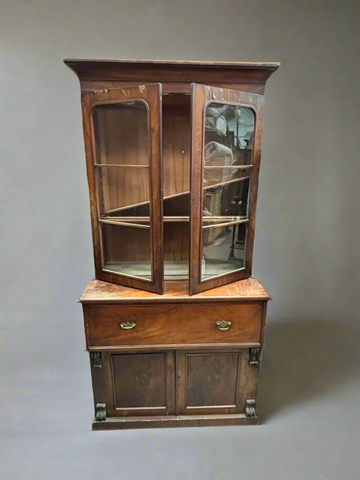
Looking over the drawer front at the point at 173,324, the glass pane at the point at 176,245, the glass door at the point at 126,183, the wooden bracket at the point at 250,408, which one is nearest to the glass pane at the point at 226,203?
the glass door at the point at 126,183

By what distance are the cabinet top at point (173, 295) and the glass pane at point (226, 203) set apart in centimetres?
37

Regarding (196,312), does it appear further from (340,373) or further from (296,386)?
(340,373)

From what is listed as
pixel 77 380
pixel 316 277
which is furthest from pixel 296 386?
pixel 77 380

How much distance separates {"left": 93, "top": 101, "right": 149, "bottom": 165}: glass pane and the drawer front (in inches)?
32.3

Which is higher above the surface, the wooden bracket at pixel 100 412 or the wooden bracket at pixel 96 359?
the wooden bracket at pixel 96 359

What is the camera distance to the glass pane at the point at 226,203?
5.29 feet

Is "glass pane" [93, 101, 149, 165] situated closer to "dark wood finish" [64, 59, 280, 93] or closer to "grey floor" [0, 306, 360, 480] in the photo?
"dark wood finish" [64, 59, 280, 93]

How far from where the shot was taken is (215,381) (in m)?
1.72

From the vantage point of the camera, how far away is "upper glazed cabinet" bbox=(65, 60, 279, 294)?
1.48 meters

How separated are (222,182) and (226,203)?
120mm

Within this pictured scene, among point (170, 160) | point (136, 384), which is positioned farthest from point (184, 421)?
point (170, 160)

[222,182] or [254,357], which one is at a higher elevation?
[222,182]

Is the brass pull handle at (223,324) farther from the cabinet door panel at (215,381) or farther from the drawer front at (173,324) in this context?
the cabinet door panel at (215,381)

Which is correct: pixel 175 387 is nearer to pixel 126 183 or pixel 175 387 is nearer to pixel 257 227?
pixel 126 183
